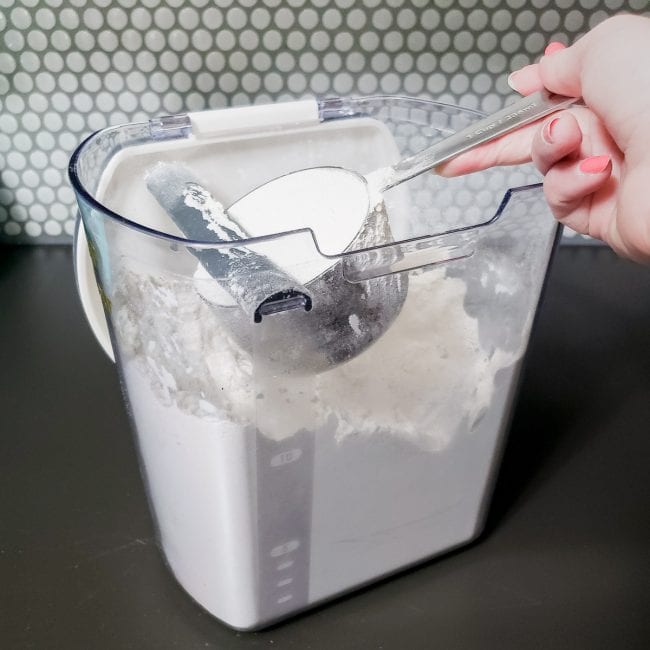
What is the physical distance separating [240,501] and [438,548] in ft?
0.50


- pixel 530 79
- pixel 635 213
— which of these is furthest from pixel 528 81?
pixel 635 213

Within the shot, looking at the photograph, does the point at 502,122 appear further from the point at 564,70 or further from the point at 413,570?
Answer: the point at 413,570

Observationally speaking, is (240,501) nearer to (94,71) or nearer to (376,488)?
(376,488)

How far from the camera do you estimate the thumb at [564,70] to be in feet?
1.19

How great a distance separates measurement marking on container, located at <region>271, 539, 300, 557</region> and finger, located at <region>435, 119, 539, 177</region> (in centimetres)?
22

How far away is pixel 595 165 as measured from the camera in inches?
12.9

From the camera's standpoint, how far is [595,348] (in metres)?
0.64

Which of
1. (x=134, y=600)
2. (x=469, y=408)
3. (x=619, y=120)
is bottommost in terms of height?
(x=134, y=600)

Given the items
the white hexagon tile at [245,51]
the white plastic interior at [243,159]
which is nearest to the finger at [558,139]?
the white plastic interior at [243,159]

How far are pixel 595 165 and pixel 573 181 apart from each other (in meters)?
0.01

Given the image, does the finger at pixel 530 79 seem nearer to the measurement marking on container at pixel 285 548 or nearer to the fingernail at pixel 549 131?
the fingernail at pixel 549 131

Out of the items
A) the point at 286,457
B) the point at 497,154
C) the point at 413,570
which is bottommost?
the point at 413,570

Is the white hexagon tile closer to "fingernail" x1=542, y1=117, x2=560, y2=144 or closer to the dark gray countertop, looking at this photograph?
the dark gray countertop

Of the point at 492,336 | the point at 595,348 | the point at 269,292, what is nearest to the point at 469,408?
the point at 492,336
